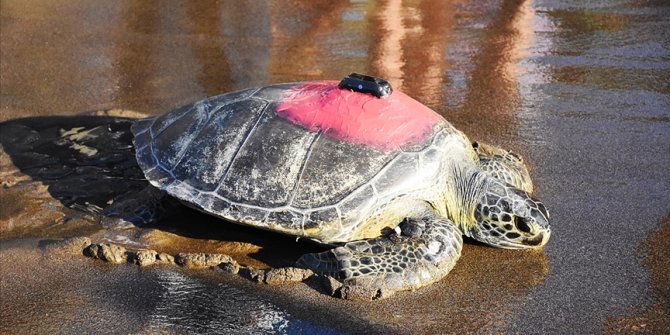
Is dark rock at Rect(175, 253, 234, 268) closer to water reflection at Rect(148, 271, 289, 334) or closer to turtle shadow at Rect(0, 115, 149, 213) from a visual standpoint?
water reflection at Rect(148, 271, 289, 334)

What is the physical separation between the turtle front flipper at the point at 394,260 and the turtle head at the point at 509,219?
244 mm

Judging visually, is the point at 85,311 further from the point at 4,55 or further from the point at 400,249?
the point at 4,55

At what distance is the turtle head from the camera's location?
13.8 feet

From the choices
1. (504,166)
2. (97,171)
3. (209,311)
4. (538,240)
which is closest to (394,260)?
(538,240)

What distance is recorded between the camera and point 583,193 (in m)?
4.95

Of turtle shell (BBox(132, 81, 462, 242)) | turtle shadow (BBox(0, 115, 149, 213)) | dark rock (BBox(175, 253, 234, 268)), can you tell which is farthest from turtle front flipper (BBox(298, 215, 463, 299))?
turtle shadow (BBox(0, 115, 149, 213))

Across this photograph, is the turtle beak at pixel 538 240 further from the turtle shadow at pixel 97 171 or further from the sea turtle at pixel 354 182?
the turtle shadow at pixel 97 171

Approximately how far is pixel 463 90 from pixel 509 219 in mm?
2988

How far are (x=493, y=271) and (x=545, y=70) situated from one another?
154 inches

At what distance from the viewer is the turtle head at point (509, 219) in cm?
421

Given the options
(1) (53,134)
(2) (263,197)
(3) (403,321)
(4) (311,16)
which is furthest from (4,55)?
(3) (403,321)

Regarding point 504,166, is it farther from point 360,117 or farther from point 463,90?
point 463,90

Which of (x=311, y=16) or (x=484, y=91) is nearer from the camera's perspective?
(x=484, y=91)

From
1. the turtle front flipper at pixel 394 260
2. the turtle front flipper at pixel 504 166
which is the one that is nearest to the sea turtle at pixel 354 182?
the turtle front flipper at pixel 394 260
